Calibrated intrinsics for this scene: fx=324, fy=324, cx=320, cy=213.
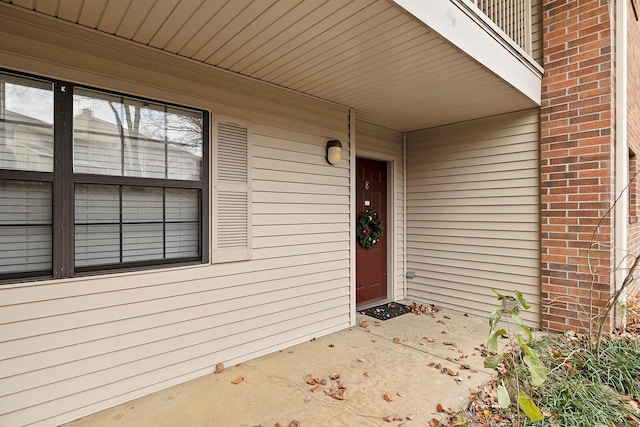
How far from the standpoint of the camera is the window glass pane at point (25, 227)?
1994 mm

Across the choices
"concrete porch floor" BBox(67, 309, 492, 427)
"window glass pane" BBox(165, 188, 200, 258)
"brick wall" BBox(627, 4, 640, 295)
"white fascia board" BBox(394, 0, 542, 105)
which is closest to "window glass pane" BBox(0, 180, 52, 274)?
"window glass pane" BBox(165, 188, 200, 258)

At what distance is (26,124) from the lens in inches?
80.4

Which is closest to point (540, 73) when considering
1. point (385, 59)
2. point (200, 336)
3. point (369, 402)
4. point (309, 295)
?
point (385, 59)

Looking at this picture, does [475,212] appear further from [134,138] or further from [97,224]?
[97,224]

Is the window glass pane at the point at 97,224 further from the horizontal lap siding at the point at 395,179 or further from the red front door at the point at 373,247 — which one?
the horizontal lap siding at the point at 395,179

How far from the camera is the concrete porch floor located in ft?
7.15

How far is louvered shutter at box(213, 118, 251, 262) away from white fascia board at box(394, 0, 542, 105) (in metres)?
1.69

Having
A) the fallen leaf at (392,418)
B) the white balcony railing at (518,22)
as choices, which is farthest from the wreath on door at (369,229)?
the white balcony railing at (518,22)

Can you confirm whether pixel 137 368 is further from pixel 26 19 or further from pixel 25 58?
pixel 26 19

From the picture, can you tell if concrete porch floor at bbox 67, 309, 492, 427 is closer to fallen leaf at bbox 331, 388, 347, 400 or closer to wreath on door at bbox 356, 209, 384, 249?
fallen leaf at bbox 331, 388, 347, 400

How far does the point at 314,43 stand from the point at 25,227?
2.30m

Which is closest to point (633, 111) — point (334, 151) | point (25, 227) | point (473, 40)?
point (473, 40)

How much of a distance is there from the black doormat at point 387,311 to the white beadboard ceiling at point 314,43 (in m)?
2.68

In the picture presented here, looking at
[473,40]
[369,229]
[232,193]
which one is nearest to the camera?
[473,40]
